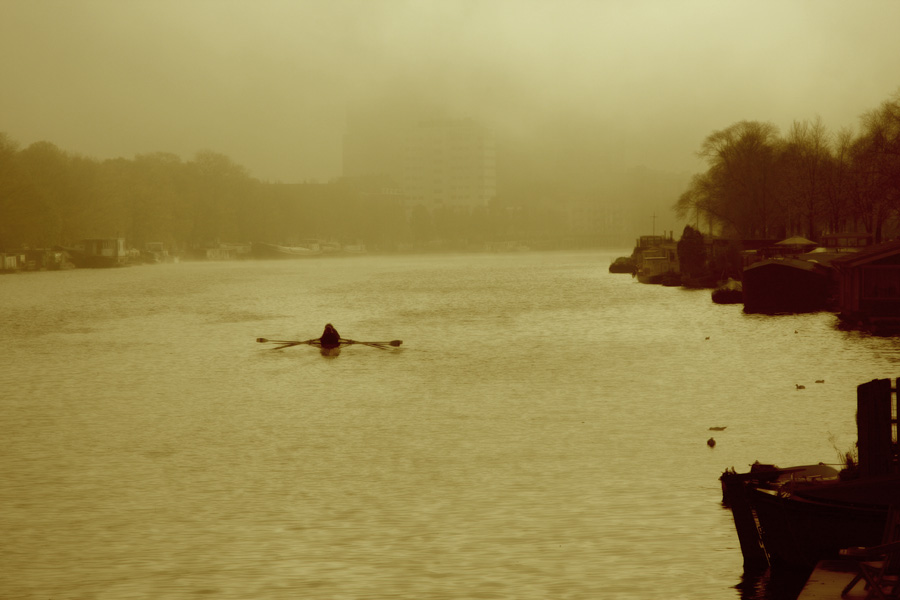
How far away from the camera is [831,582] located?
1582 cm

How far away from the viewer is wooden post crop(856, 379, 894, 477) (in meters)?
17.8

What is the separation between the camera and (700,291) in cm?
12525

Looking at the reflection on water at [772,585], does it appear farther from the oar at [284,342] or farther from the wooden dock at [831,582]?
the oar at [284,342]

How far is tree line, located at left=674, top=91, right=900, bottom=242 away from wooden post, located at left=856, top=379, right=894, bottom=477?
70018mm

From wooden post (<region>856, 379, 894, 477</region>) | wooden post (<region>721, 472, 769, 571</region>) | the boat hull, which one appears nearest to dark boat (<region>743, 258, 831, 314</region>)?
wooden post (<region>721, 472, 769, 571</region>)

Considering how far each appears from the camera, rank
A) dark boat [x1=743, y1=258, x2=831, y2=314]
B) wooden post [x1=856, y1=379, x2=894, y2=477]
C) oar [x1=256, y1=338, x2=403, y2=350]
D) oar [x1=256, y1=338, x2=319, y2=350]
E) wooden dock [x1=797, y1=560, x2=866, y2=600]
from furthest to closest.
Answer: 1. dark boat [x1=743, y1=258, x2=831, y2=314]
2. oar [x1=256, y1=338, x2=319, y2=350]
3. oar [x1=256, y1=338, x2=403, y2=350]
4. wooden post [x1=856, y1=379, x2=894, y2=477]
5. wooden dock [x1=797, y1=560, x2=866, y2=600]

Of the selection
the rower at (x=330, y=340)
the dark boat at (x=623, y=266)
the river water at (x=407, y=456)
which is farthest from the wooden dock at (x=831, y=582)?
the dark boat at (x=623, y=266)

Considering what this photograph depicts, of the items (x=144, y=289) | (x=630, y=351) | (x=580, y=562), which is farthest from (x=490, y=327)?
(x=144, y=289)

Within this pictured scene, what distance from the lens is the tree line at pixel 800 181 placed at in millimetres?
93500

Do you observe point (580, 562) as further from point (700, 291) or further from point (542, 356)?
point (700, 291)

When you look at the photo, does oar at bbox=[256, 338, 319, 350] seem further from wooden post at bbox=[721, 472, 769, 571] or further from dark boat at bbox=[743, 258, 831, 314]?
wooden post at bbox=[721, 472, 769, 571]

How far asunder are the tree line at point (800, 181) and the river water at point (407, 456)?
2424 centimetres

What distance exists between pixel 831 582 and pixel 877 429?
3104 mm

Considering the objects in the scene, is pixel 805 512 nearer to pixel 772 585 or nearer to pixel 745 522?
pixel 745 522
